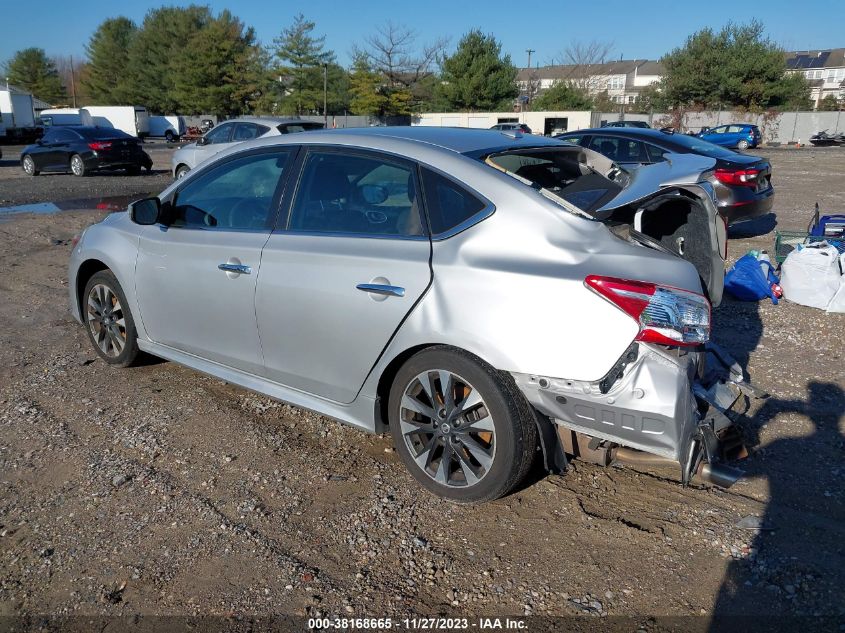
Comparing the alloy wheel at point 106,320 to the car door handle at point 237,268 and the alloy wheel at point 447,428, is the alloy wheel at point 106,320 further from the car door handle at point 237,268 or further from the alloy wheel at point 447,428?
the alloy wheel at point 447,428

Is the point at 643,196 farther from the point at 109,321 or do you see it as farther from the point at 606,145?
the point at 606,145

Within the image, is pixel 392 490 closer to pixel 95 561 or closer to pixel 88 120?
pixel 95 561

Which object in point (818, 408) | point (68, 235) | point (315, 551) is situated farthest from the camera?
point (68, 235)

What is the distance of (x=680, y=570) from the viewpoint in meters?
2.77

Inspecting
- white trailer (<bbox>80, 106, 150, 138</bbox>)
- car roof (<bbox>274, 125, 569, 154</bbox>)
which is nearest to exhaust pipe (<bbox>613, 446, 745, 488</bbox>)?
car roof (<bbox>274, 125, 569, 154</bbox>)

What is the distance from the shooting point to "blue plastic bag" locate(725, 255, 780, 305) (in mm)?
6668

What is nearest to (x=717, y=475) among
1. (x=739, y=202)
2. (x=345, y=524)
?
(x=345, y=524)

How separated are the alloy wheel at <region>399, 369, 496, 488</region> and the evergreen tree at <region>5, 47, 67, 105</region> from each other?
9217cm

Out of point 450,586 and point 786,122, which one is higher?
point 786,122

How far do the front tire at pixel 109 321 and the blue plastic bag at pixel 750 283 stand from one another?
5459 millimetres

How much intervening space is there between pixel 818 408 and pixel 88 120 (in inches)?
2250

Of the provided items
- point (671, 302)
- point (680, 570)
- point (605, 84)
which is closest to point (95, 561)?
point (680, 570)

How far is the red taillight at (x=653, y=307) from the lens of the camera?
2693 mm

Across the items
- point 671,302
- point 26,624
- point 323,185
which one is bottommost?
point 26,624
